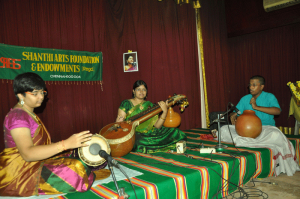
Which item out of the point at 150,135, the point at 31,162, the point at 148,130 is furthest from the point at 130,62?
the point at 31,162

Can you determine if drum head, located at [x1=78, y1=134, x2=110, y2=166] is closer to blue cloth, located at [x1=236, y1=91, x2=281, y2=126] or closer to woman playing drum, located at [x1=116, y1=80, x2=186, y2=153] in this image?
woman playing drum, located at [x1=116, y1=80, x2=186, y2=153]

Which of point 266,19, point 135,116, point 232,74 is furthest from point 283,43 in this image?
point 135,116

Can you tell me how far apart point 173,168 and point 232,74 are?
416cm

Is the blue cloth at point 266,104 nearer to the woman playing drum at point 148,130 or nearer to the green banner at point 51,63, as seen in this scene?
the woman playing drum at point 148,130

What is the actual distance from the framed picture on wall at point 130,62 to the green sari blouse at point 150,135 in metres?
1.06

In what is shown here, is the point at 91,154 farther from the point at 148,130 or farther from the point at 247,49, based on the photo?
the point at 247,49

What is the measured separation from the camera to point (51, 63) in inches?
134

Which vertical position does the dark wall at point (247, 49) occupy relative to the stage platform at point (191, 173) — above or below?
Answer: above

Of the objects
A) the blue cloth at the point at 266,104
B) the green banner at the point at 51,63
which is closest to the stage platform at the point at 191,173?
the blue cloth at the point at 266,104

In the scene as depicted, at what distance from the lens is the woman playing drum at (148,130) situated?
300cm

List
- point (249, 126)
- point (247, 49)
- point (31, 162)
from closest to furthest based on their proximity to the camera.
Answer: point (31, 162) < point (249, 126) < point (247, 49)

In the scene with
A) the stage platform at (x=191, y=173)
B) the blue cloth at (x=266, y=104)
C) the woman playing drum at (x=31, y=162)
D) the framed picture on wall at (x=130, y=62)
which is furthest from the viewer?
the framed picture on wall at (x=130, y=62)

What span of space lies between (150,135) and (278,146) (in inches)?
63.4

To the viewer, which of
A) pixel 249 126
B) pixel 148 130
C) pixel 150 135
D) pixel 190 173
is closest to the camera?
pixel 190 173
